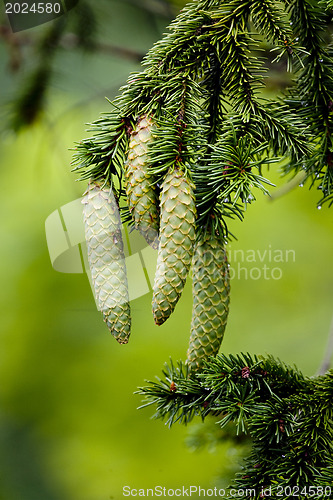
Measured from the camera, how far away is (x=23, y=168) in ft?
4.15

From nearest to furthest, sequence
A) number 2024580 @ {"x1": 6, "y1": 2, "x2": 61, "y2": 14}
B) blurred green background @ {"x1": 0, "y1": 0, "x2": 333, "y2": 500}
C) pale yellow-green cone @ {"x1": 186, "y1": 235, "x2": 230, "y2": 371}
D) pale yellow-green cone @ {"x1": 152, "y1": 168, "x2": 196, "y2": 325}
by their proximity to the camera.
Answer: pale yellow-green cone @ {"x1": 152, "y1": 168, "x2": 196, "y2": 325} → pale yellow-green cone @ {"x1": 186, "y1": 235, "x2": 230, "y2": 371} → number 2024580 @ {"x1": 6, "y1": 2, "x2": 61, "y2": 14} → blurred green background @ {"x1": 0, "y1": 0, "x2": 333, "y2": 500}

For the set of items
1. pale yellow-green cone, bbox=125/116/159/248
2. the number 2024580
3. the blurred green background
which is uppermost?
the number 2024580

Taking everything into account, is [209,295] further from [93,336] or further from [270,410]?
[93,336]

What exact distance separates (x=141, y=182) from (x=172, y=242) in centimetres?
5

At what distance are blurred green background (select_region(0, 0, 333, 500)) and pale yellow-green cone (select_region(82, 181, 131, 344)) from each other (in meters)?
0.72

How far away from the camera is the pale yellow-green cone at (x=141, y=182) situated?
465 millimetres

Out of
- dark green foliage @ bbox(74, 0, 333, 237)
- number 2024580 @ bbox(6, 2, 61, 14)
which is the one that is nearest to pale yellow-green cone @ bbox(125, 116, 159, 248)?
dark green foliage @ bbox(74, 0, 333, 237)

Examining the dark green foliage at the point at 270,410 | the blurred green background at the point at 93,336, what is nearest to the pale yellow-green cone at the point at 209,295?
the dark green foliage at the point at 270,410

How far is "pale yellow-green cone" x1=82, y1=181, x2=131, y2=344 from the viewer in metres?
0.48

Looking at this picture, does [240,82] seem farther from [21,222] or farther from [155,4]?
[21,222]

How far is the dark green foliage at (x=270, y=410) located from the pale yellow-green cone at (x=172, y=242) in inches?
3.9

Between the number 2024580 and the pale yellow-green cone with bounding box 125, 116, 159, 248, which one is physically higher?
the number 2024580

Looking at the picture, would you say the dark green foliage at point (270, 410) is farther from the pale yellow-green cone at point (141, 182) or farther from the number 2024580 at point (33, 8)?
the number 2024580 at point (33, 8)

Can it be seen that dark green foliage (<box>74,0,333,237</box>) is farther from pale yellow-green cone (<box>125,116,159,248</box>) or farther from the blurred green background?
the blurred green background
